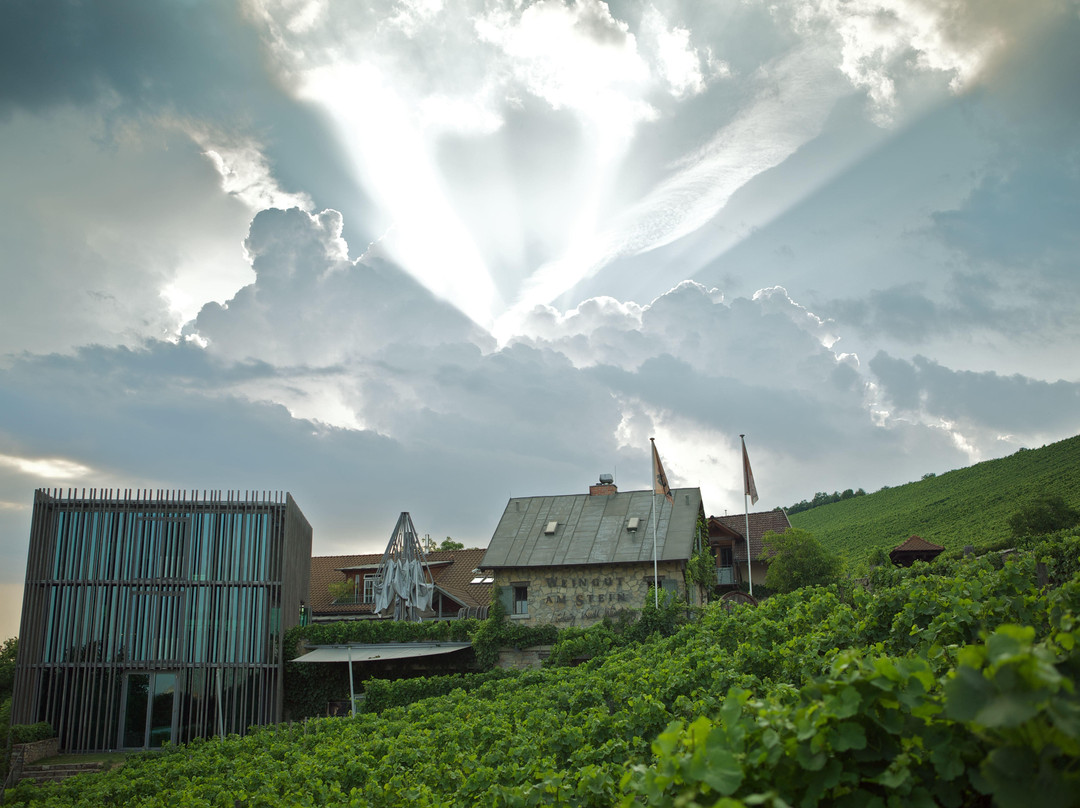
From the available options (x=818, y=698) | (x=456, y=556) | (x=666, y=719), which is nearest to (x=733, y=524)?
(x=456, y=556)

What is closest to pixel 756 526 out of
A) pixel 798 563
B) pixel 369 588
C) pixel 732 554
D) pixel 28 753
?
pixel 732 554

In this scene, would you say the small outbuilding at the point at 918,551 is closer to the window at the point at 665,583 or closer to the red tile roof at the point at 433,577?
the window at the point at 665,583

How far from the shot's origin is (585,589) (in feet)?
78.8

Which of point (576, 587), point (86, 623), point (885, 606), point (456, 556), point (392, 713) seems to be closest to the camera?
point (885, 606)

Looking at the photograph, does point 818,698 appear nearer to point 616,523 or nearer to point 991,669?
point 991,669

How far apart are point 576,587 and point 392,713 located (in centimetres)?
996

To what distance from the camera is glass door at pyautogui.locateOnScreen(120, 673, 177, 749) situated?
21.7 metres

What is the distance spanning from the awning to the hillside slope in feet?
52.8

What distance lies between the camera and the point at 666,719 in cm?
798

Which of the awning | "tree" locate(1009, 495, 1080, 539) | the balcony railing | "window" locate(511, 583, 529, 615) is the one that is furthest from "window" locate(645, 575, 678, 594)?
the balcony railing

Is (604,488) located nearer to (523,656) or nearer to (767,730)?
(523,656)

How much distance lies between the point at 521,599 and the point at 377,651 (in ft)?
15.5

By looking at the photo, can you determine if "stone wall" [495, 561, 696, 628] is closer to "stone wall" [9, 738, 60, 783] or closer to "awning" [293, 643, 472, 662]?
"awning" [293, 643, 472, 662]

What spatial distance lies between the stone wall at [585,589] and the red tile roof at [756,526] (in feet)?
32.1
